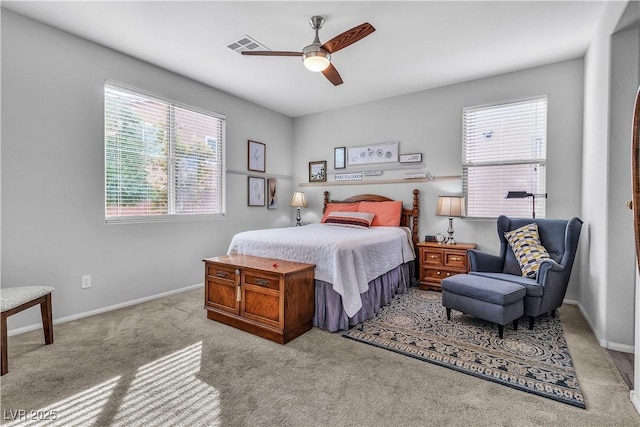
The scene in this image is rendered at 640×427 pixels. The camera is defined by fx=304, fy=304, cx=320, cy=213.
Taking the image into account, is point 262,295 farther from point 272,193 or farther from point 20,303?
point 272,193

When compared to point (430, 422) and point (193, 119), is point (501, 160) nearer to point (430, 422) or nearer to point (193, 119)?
point (430, 422)

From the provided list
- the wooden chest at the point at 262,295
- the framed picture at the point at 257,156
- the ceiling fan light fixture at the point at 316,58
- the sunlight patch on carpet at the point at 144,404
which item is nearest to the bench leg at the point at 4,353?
the sunlight patch on carpet at the point at 144,404

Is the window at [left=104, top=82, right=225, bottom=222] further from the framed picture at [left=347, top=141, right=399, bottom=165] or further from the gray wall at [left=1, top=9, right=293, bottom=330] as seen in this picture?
the framed picture at [left=347, top=141, right=399, bottom=165]

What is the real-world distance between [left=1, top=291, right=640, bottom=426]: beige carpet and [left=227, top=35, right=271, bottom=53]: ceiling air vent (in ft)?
9.52

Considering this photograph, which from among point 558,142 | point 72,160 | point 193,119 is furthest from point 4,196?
point 558,142

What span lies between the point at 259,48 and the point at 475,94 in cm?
294

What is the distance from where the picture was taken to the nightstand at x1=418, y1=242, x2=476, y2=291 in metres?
3.90

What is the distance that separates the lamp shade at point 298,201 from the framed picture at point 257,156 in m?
0.74

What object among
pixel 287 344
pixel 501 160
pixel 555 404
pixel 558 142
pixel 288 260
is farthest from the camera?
pixel 501 160

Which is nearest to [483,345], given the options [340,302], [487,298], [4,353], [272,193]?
[487,298]

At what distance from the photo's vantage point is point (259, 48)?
130 inches

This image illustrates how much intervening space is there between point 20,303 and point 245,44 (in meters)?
2.97

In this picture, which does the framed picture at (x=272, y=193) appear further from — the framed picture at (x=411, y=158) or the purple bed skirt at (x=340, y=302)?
the purple bed skirt at (x=340, y=302)

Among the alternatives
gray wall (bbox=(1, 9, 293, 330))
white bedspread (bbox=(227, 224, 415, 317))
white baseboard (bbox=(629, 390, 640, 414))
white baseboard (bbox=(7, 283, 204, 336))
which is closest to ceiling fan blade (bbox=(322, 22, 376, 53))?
white bedspread (bbox=(227, 224, 415, 317))
